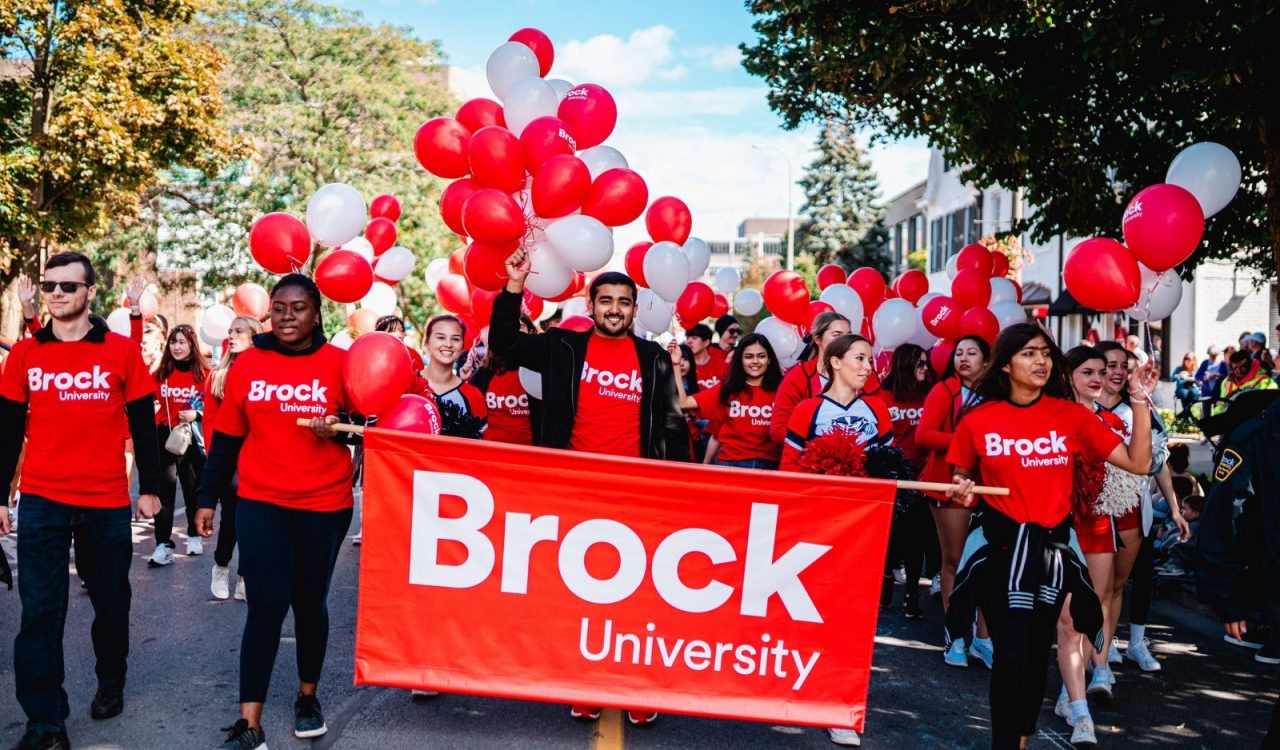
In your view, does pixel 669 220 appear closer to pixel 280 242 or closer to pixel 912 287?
pixel 280 242

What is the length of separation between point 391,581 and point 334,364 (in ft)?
3.28

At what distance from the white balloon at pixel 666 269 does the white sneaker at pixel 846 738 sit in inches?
130

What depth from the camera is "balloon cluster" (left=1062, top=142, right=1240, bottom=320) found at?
18.5 ft

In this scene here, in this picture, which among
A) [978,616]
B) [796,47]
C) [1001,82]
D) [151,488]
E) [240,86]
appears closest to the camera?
[151,488]

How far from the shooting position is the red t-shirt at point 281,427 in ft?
15.8

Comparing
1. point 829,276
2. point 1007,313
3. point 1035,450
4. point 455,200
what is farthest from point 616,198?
point 829,276

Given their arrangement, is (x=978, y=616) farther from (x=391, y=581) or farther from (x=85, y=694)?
(x=85, y=694)

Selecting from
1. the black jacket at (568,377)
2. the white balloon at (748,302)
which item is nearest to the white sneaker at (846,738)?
the black jacket at (568,377)

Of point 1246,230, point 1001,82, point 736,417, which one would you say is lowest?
point 736,417

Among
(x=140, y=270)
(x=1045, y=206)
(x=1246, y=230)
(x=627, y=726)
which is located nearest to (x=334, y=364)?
(x=627, y=726)

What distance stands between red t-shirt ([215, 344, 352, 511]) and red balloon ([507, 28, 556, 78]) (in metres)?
3.50

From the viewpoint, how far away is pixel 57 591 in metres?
4.82

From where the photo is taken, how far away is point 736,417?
7426 millimetres

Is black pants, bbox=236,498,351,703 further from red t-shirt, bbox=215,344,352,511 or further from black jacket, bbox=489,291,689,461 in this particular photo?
black jacket, bbox=489,291,689,461
